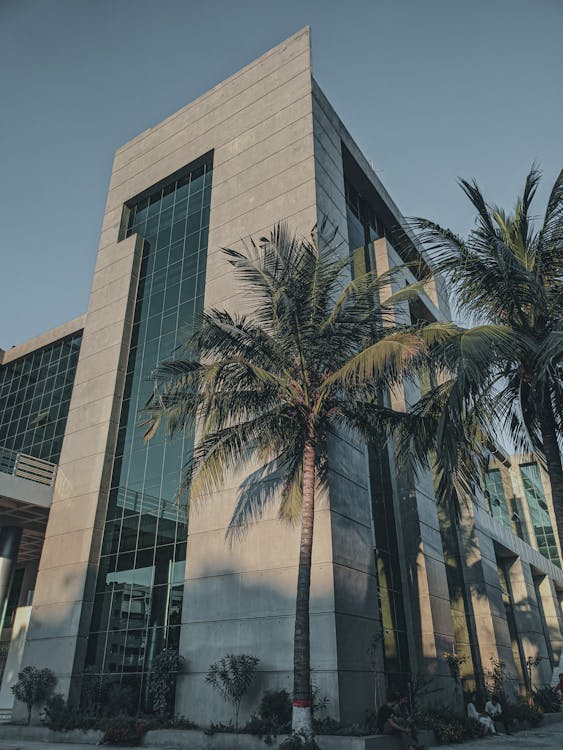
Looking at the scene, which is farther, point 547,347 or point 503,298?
point 503,298

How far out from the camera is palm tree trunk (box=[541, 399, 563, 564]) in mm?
12452

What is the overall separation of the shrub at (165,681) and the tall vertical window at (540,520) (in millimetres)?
48747

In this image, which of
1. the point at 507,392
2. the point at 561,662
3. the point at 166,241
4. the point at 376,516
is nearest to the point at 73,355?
the point at 166,241

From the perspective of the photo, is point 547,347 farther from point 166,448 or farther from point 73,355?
point 73,355

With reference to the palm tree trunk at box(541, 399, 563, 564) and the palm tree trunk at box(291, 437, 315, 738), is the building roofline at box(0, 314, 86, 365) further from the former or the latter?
the palm tree trunk at box(541, 399, 563, 564)

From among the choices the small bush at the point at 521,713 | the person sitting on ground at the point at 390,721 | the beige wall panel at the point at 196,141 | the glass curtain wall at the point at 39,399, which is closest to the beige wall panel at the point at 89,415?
the glass curtain wall at the point at 39,399

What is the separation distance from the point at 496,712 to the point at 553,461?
13.6 meters

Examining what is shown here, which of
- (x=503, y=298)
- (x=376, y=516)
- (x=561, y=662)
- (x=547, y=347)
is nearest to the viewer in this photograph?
(x=547, y=347)

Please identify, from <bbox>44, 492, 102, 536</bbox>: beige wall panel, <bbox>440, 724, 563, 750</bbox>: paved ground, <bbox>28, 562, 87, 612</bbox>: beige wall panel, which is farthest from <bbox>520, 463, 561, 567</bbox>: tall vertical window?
<bbox>28, 562, 87, 612</bbox>: beige wall panel

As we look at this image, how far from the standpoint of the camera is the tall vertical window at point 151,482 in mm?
21016

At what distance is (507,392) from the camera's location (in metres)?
14.4

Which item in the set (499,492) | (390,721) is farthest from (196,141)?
(499,492)

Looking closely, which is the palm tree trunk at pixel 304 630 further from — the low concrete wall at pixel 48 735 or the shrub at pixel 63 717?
the shrub at pixel 63 717

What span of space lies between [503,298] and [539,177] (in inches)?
121
